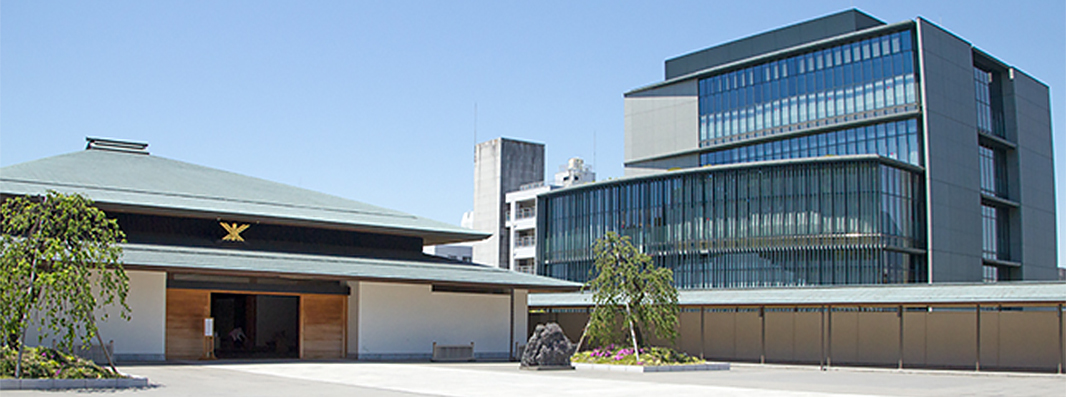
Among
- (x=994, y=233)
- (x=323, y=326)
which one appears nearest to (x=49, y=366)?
(x=323, y=326)

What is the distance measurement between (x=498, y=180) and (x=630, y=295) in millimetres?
61339

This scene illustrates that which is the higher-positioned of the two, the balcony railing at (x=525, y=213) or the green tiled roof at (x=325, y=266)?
the balcony railing at (x=525, y=213)

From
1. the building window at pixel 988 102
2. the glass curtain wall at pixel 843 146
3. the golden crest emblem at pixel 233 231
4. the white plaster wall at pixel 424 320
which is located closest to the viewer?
the golden crest emblem at pixel 233 231

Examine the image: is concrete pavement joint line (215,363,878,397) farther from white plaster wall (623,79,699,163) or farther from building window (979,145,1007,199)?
white plaster wall (623,79,699,163)

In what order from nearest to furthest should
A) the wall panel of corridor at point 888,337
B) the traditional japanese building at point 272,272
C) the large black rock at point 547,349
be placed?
1. the large black rock at point 547,349
2. the traditional japanese building at point 272,272
3. the wall panel of corridor at point 888,337

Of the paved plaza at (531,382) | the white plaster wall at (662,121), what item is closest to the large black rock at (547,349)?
the paved plaza at (531,382)

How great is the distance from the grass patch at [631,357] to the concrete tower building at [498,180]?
196 ft

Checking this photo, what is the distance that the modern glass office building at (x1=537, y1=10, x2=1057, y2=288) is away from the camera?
58.3 metres

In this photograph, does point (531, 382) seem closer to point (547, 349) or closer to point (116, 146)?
point (547, 349)

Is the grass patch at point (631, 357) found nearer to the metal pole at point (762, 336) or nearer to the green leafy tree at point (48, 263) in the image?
the metal pole at point (762, 336)

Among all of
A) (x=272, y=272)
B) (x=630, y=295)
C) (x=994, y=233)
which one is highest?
(x=994, y=233)

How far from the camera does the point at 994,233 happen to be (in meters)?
65.7

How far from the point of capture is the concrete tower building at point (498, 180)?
302 feet

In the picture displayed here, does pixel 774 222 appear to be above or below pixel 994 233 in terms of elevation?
above
